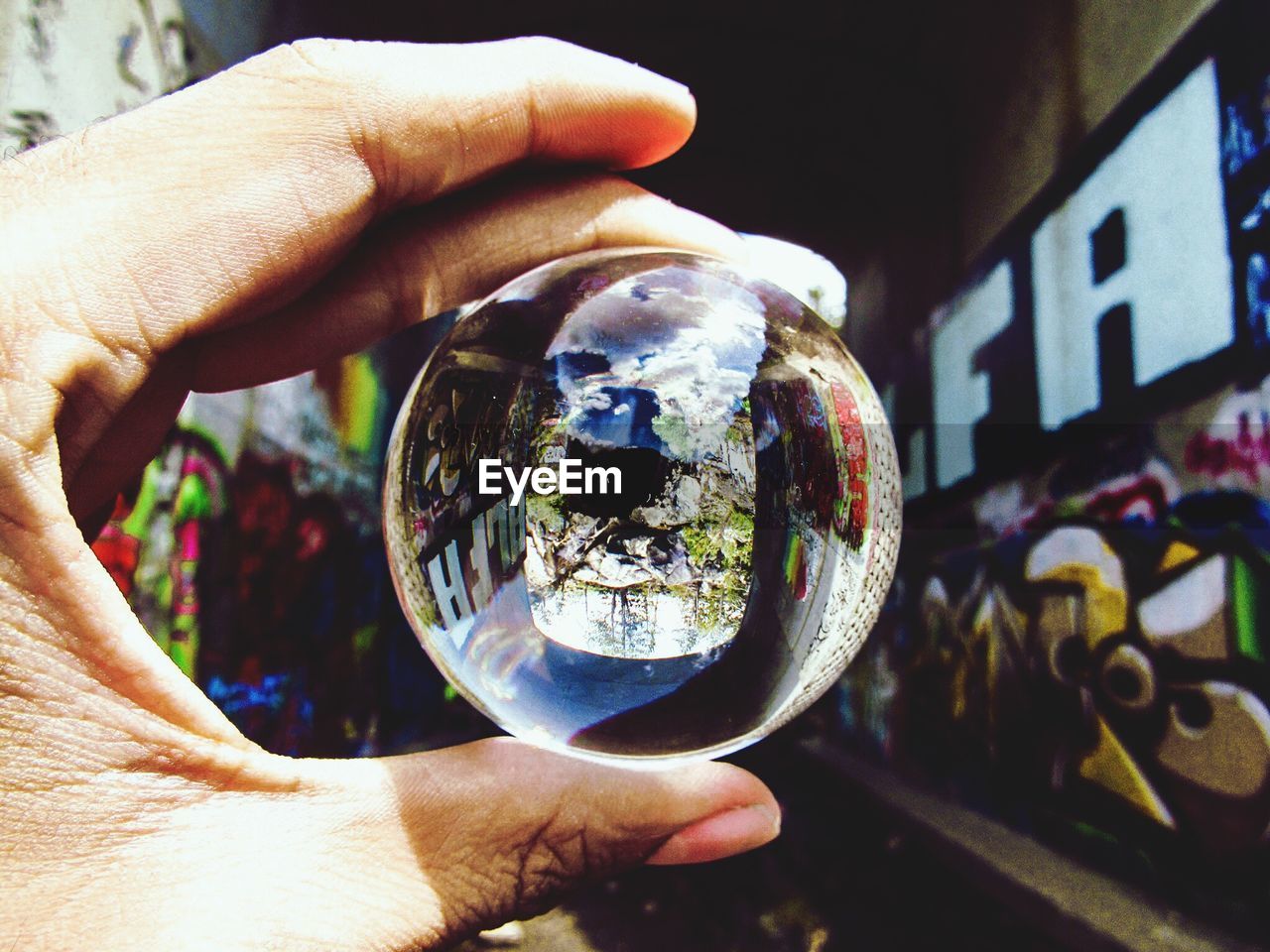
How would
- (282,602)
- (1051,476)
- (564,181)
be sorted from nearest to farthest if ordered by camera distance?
(564,181)
(1051,476)
(282,602)

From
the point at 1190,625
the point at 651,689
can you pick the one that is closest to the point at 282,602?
the point at 651,689

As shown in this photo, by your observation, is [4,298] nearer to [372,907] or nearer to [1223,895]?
[372,907]

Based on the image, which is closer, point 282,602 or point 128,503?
point 128,503

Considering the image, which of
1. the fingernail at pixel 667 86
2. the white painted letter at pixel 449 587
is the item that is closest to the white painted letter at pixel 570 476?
the white painted letter at pixel 449 587

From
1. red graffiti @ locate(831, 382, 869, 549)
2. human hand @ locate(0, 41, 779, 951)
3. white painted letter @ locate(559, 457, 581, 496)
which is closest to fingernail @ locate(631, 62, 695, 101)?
human hand @ locate(0, 41, 779, 951)

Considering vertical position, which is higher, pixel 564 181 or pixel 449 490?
pixel 564 181

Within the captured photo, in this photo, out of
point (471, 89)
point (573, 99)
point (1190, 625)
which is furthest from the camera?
point (1190, 625)

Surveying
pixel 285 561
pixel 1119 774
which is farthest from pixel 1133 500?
pixel 285 561
